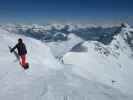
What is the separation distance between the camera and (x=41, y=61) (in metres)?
31.5

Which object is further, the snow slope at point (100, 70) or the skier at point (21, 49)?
the snow slope at point (100, 70)

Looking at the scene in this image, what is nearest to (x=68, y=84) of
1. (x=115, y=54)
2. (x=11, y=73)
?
(x=11, y=73)

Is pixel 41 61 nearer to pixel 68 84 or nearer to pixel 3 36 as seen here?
pixel 3 36

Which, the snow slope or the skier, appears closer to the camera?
the skier

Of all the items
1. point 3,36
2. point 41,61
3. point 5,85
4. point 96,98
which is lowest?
point 96,98

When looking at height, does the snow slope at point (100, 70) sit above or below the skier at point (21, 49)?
below

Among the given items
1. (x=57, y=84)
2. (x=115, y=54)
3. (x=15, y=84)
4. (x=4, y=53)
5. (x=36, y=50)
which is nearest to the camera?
(x=15, y=84)

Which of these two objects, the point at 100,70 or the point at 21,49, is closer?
the point at 21,49

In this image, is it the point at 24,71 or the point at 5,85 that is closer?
the point at 5,85

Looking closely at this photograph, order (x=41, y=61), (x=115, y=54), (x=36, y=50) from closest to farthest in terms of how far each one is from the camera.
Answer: (x=41, y=61), (x=36, y=50), (x=115, y=54)

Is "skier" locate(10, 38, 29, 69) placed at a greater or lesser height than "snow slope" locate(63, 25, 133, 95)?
greater

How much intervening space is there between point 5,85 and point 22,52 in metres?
5.06

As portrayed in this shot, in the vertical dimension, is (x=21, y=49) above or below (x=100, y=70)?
above

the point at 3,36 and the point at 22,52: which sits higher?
the point at 3,36
